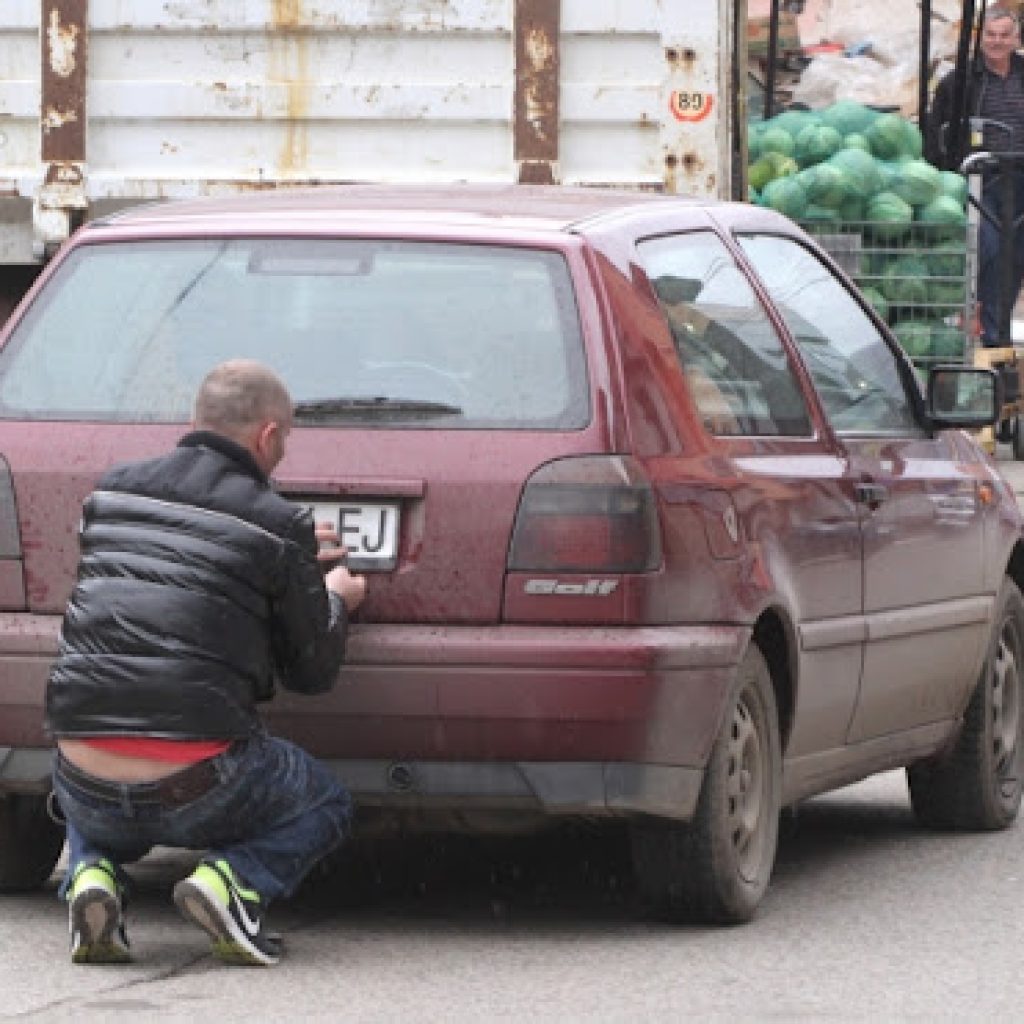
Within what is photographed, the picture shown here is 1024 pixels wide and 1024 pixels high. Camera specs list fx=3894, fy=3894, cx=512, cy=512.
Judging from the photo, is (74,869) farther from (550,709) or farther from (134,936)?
(550,709)

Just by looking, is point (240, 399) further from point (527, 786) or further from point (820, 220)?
point (820, 220)

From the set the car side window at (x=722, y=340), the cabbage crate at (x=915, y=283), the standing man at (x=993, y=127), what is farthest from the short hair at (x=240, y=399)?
the standing man at (x=993, y=127)

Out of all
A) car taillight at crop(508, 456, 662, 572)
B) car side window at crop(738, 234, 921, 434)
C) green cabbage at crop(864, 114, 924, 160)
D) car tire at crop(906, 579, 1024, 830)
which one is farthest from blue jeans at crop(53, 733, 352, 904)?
green cabbage at crop(864, 114, 924, 160)

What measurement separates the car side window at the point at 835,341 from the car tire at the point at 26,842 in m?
2.00

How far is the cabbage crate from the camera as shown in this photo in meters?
17.9

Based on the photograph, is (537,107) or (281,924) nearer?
(281,924)

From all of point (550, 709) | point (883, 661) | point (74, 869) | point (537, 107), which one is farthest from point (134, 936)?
point (537, 107)

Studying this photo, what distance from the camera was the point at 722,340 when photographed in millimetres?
8375

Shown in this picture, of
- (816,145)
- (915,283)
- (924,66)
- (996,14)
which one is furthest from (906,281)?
(996,14)

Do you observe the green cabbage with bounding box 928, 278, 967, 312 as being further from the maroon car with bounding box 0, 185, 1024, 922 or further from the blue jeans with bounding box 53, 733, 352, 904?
the blue jeans with bounding box 53, 733, 352, 904

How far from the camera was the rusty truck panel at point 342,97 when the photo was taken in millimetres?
13703

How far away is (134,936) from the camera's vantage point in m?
7.75

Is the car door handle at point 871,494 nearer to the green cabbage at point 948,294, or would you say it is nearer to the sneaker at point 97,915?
the sneaker at point 97,915

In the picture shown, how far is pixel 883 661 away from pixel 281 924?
5.41 ft
